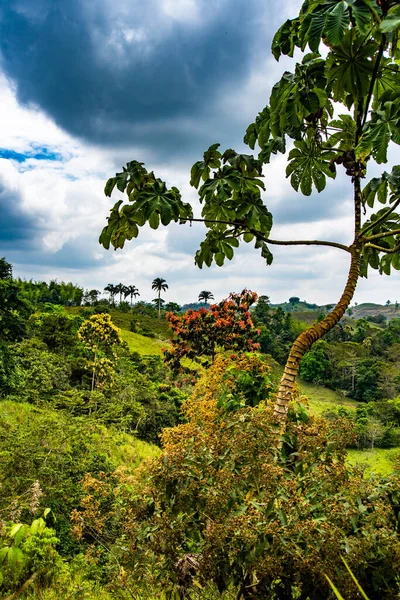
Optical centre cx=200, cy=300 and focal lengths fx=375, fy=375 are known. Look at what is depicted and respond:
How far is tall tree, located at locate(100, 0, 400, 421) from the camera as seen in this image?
1.98m

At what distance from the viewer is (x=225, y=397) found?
291cm

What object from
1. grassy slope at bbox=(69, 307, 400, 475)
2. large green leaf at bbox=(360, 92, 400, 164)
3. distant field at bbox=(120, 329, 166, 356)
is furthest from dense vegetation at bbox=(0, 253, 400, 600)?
grassy slope at bbox=(69, 307, 400, 475)

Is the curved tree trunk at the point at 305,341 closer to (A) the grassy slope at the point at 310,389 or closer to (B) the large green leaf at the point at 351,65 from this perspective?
(B) the large green leaf at the point at 351,65

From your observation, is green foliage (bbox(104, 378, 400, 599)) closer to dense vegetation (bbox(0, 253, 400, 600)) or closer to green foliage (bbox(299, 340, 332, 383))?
dense vegetation (bbox(0, 253, 400, 600))

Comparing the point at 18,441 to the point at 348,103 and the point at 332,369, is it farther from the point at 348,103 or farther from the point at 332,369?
the point at 332,369

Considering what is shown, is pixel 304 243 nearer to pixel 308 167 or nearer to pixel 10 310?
pixel 308 167

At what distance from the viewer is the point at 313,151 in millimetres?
3033

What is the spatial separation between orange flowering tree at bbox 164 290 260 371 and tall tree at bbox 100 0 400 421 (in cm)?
469

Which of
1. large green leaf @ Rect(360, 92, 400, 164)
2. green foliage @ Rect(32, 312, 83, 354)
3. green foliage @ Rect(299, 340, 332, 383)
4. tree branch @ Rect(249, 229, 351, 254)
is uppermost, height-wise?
large green leaf @ Rect(360, 92, 400, 164)

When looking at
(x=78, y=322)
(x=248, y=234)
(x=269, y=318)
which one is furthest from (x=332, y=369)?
(x=248, y=234)

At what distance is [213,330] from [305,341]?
17.6ft

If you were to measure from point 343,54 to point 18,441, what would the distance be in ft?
29.8

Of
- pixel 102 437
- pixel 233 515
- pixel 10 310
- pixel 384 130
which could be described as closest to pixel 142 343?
pixel 102 437

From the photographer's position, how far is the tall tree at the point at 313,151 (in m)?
1.98
